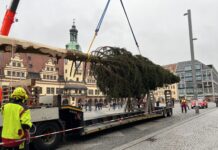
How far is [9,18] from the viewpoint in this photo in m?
11.4

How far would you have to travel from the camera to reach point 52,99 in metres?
10.9

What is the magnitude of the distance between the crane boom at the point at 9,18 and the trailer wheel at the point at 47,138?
456 centimetres

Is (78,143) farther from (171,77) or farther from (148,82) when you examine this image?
(171,77)

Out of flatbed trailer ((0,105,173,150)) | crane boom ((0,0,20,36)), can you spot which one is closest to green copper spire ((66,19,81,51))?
crane boom ((0,0,20,36))

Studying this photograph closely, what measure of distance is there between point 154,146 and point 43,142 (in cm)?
395

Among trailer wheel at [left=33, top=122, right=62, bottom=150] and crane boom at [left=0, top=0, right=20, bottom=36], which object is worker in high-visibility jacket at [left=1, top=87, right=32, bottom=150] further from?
A: crane boom at [left=0, top=0, right=20, bottom=36]

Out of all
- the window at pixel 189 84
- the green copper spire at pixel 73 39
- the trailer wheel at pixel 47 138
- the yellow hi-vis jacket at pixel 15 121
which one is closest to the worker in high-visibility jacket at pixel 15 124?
the yellow hi-vis jacket at pixel 15 121

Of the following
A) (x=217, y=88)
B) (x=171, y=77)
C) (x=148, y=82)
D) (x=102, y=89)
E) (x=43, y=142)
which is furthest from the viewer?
(x=217, y=88)

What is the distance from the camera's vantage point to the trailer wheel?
8.62 m

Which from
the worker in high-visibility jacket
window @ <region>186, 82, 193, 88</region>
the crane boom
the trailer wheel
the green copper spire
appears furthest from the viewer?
window @ <region>186, 82, 193, 88</region>

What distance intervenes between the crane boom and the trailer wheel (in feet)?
15.0

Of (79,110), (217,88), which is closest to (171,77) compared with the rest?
(79,110)

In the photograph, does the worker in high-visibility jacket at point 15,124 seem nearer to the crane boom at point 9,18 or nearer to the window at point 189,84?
the crane boom at point 9,18

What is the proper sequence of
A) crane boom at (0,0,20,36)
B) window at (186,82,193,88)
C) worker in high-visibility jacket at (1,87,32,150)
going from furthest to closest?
window at (186,82,193,88) < crane boom at (0,0,20,36) < worker in high-visibility jacket at (1,87,32,150)
